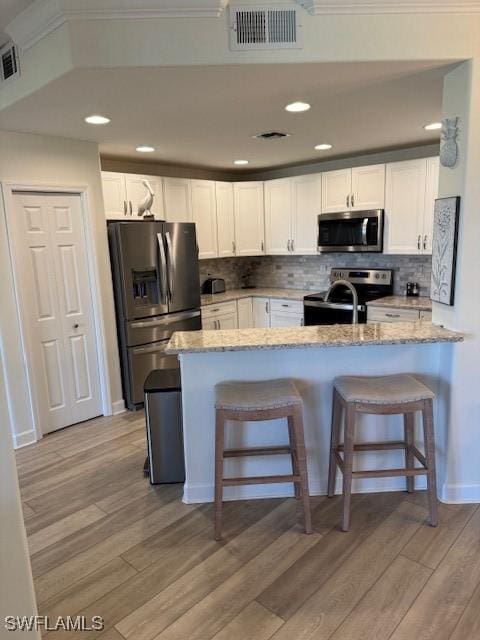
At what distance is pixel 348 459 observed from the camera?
2.18 m

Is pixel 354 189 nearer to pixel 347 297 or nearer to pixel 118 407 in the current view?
pixel 347 297

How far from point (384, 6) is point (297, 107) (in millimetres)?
766

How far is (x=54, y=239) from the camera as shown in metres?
3.47

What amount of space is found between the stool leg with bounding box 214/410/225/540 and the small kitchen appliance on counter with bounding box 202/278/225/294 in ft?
10.9

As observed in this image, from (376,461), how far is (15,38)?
3.13 m

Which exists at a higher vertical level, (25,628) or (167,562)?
(25,628)

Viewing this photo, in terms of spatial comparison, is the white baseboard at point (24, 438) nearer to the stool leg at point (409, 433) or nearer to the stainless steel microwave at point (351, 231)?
the stool leg at point (409, 433)

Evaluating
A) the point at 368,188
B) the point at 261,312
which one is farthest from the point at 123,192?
the point at 368,188

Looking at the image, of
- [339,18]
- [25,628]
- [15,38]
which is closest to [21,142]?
[15,38]

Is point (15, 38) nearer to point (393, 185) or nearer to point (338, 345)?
point (338, 345)

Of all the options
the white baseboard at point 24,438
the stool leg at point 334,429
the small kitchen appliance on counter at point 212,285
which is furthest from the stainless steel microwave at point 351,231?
the white baseboard at point 24,438

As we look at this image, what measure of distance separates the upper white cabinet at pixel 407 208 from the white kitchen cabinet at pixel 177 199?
2107 mm

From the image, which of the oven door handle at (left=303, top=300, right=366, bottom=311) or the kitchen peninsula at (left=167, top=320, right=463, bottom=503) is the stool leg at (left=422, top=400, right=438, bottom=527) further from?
the oven door handle at (left=303, top=300, right=366, bottom=311)

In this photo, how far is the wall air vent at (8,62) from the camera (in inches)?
92.3
